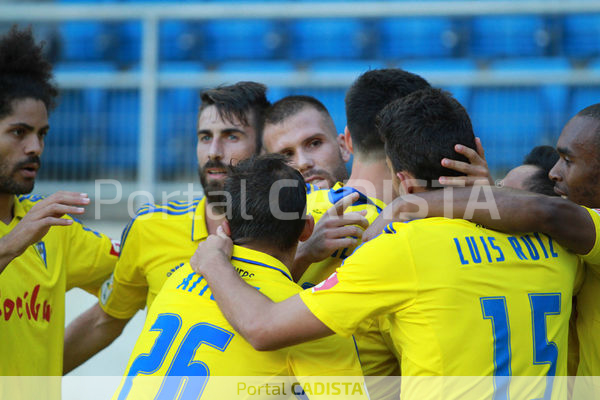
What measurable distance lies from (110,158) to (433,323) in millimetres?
5964

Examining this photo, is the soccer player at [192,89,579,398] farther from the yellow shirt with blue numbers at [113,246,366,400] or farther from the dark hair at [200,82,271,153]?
the dark hair at [200,82,271,153]

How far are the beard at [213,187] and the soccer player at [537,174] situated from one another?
1.48 meters

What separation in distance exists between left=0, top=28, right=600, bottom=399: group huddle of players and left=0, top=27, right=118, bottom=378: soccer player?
0.01 m

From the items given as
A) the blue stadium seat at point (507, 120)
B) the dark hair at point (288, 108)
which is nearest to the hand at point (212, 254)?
the dark hair at point (288, 108)

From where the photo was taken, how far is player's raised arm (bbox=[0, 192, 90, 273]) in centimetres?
288

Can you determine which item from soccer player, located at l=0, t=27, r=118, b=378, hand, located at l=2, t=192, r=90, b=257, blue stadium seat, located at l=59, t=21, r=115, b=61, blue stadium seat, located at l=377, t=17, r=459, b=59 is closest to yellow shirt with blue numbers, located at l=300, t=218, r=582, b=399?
hand, located at l=2, t=192, r=90, b=257

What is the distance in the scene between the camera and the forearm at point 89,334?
12.6ft

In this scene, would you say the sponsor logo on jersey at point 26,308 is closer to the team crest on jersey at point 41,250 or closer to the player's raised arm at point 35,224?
the team crest on jersey at point 41,250

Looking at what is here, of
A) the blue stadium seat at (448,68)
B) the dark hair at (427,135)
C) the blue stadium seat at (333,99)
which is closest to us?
the dark hair at (427,135)

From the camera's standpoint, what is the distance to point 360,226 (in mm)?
2889

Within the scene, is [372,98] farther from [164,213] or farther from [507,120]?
[507,120]

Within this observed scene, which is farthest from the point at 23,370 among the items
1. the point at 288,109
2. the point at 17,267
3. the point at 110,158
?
the point at 110,158

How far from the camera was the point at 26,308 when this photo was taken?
3256 millimetres

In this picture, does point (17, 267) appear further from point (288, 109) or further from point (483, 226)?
point (483, 226)
